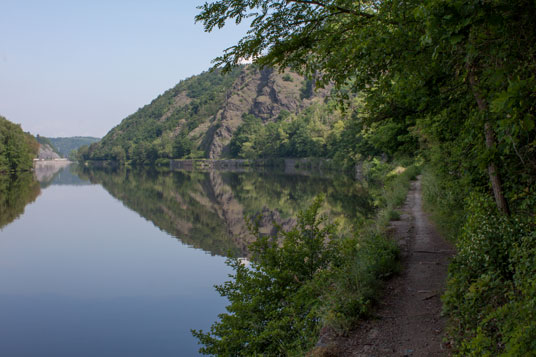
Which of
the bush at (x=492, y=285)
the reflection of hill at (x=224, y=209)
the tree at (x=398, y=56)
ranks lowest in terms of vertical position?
the reflection of hill at (x=224, y=209)

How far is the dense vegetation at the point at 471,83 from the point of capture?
11.8ft

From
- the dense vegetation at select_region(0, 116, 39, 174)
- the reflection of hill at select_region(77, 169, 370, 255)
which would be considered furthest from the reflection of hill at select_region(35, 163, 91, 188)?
the reflection of hill at select_region(77, 169, 370, 255)

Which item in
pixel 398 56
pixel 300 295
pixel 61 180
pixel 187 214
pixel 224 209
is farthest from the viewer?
pixel 61 180

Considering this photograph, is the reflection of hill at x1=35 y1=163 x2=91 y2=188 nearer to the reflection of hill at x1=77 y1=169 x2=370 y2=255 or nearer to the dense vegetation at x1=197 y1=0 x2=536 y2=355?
the reflection of hill at x1=77 y1=169 x2=370 y2=255

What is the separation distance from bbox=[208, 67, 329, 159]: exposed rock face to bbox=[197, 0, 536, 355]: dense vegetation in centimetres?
15385

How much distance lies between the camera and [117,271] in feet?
58.3

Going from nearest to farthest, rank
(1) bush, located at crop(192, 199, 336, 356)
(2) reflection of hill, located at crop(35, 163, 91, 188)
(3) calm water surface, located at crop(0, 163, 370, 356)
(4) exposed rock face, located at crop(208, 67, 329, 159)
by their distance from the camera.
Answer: (1) bush, located at crop(192, 199, 336, 356), (3) calm water surface, located at crop(0, 163, 370, 356), (2) reflection of hill, located at crop(35, 163, 91, 188), (4) exposed rock face, located at crop(208, 67, 329, 159)

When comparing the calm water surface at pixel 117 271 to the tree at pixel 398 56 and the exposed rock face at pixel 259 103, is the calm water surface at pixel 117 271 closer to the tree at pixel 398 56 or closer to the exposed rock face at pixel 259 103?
the tree at pixel 398 56

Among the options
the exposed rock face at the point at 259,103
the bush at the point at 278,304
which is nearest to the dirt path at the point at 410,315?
the bush at the point at 278,304

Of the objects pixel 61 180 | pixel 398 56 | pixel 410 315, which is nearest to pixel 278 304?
pixel 410 315

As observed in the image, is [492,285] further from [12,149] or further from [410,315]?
[12,149]

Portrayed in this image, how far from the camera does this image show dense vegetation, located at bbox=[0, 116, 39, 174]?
278ft

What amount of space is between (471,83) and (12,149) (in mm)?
97165

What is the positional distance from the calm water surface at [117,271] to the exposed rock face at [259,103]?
129 metres
